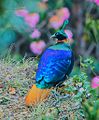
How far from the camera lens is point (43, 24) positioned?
20.4ft

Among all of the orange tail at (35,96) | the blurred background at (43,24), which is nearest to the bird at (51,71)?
the orange tail at (35,96)

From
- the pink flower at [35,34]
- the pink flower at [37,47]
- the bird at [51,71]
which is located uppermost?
the pink flower at [35,34]

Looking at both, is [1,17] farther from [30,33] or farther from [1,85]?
[1,85]

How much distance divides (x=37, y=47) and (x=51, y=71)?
2.33 meters

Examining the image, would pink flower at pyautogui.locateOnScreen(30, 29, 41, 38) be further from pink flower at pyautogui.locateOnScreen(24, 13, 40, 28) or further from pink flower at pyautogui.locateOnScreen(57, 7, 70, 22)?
pink flower at pyautogui.locateOnScreen(57, 7, 70, 22)

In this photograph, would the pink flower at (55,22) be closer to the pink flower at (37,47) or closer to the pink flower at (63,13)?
the pink flower at (63,13)

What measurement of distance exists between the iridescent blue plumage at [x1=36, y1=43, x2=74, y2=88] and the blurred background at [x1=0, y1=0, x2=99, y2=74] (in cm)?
159

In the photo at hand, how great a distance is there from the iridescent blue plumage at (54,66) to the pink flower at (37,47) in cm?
207

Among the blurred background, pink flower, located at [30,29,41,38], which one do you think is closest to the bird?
the blurred background

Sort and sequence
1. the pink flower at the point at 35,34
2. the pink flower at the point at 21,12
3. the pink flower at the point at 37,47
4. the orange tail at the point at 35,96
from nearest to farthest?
the orange tail at the point at 35,96 < the pink flower at the point at 21,12 < the pink flower at the point at 37,47 < the pink flower at the point at 35,34

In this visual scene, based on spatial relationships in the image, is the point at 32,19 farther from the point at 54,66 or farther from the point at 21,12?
the point at 54,66

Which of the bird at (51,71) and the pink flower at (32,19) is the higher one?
the pink flower at (32,19)

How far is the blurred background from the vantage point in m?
5.64

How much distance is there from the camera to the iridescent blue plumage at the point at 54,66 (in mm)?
3529
